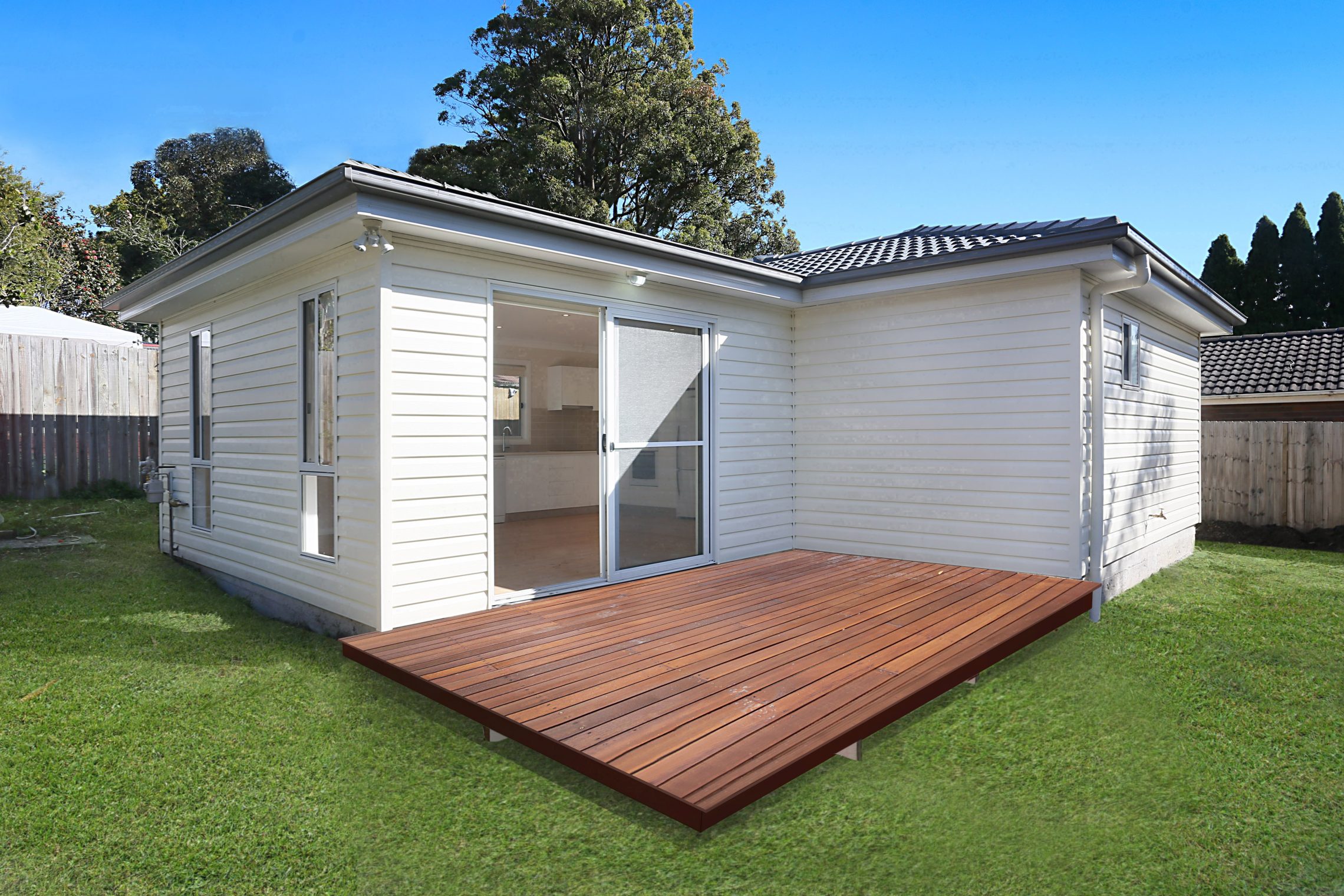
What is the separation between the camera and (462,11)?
52.7ft

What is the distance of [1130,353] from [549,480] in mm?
6419

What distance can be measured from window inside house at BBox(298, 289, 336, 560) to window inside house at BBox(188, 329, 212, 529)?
182 centimetres

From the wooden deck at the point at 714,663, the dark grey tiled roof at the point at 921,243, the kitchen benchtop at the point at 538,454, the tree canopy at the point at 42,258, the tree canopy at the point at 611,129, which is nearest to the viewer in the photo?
the wooden deck at the point at 714,663

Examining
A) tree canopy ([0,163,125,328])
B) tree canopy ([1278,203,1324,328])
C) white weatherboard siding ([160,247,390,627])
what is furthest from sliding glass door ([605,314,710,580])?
tree canopy ([1278,203,1324,328])

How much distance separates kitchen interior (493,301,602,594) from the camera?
27.0ft

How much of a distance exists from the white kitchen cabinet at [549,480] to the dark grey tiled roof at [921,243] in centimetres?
367

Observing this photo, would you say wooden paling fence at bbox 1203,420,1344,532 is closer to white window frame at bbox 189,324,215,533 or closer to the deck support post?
the deck support post

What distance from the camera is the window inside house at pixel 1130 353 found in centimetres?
577

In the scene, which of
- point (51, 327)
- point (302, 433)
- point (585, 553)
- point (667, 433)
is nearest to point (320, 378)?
point (302, 433)

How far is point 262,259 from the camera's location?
4.40 metres

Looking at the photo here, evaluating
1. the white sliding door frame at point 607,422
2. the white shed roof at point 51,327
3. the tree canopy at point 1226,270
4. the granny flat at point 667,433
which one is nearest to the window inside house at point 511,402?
the granny flat at point 667,433

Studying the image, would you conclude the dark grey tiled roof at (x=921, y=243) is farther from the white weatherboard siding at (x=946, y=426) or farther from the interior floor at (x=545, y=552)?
the interior floor at (x=545, y=552)

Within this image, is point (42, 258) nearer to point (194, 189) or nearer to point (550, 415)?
point (550, 415)

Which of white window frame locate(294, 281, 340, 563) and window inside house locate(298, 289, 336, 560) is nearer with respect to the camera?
window inside house locate(298, 289, 336, 560)
